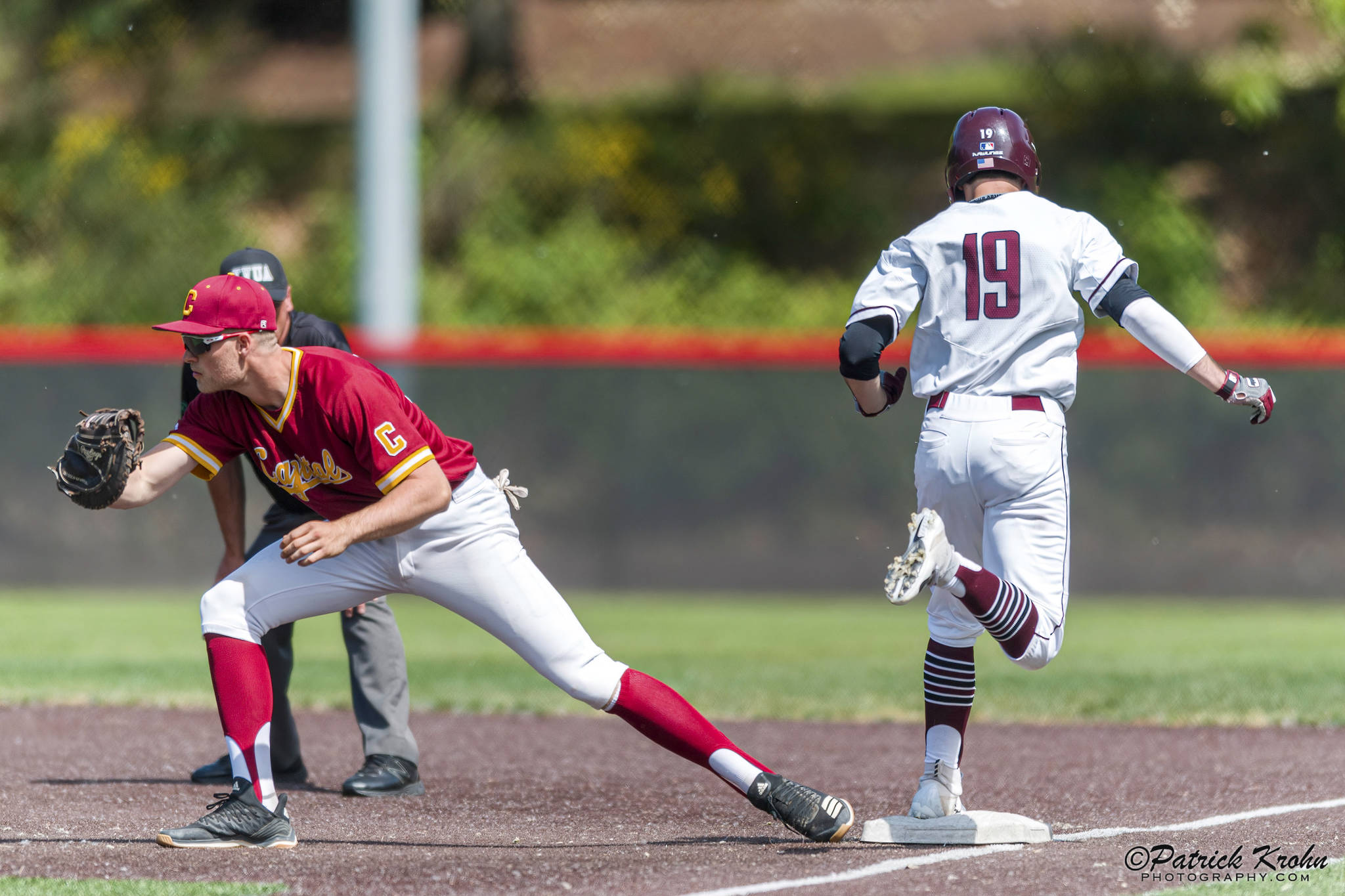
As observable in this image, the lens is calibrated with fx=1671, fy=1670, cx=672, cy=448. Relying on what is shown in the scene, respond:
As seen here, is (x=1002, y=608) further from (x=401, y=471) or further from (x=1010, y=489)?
(x=401, y=471)

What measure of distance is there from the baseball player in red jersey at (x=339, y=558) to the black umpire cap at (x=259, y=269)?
3.75ft

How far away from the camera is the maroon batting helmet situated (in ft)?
16.0

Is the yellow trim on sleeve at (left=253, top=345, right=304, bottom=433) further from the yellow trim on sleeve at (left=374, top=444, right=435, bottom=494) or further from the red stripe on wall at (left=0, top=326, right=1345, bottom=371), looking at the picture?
the red stripe on wall at (left=0, top=326, right=1345, bottom=371)

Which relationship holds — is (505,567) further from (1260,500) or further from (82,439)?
(1260,500)

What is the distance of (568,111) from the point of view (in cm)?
2084

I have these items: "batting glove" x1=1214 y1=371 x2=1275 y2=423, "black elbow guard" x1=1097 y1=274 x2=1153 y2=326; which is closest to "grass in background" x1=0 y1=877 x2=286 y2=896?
"black elbow guard" x1=1097 y1=274 x2=1153 y2=326

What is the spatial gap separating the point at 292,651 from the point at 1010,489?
9.29 ft

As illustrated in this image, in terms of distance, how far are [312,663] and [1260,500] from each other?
7055 mm

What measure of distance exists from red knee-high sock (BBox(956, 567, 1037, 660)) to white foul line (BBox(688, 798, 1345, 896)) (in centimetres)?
56

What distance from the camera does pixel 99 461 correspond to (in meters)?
4.69

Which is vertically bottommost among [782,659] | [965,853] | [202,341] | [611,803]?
[782,659]

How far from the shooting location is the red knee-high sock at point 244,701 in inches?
188

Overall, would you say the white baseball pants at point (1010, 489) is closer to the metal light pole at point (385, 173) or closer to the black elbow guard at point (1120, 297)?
the black elbow guard at point (1120, 297)

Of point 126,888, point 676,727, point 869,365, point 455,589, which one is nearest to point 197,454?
point 455,589
